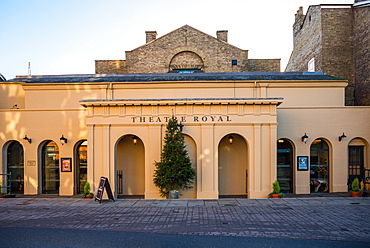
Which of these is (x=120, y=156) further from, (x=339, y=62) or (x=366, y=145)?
(x=339, y=62)

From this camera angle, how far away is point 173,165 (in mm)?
13344

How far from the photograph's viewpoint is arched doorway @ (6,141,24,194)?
1711 centimetres

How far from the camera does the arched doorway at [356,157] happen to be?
16438mm

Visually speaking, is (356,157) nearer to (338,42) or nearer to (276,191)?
(276,191)

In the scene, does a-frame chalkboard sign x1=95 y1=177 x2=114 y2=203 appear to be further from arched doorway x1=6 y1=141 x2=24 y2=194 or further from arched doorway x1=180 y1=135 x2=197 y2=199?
arched doorway x1=6 y1=141 x2=24 y2=194

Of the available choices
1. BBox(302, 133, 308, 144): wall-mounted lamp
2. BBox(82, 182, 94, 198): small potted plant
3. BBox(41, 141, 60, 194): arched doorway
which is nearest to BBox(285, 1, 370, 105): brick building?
BBox(302, 133, 308, 144): wall-mounted lamp

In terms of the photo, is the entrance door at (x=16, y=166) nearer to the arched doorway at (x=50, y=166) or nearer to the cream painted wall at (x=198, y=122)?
the cream painted wall at (x=198, y=122)

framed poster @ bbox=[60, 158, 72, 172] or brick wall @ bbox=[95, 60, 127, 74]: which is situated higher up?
brick wall @ bbox=[95, 60, 127, 74]

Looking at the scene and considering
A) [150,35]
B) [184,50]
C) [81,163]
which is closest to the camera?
[81,163]

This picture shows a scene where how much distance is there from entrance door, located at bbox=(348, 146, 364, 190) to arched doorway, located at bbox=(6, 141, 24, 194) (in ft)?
63.2

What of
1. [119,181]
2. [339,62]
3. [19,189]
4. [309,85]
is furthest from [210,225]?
[339,62]

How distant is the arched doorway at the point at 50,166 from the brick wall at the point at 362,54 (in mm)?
20663

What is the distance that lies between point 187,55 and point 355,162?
53.3 ft

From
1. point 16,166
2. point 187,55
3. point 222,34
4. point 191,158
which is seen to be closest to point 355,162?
point 191,158
